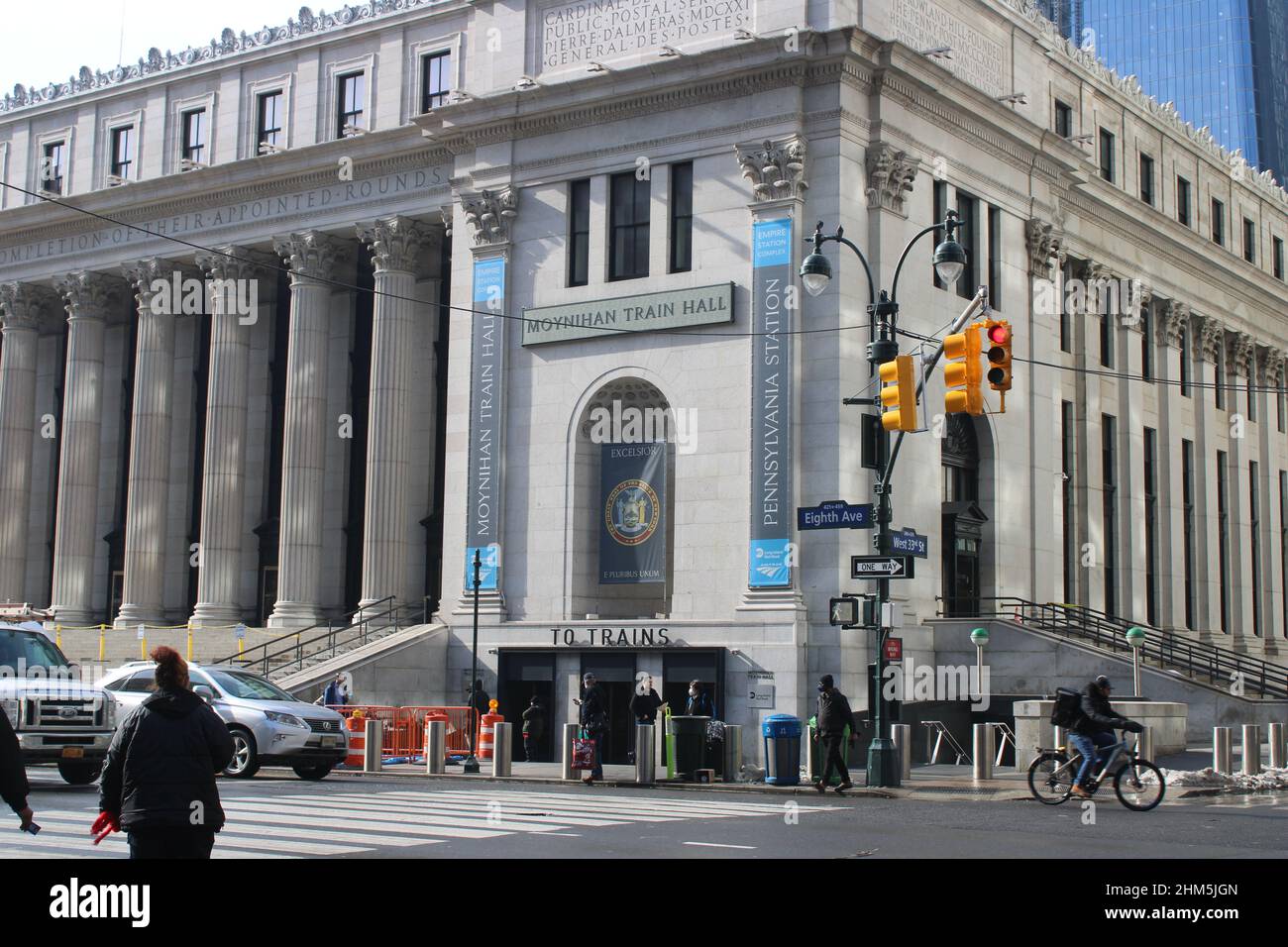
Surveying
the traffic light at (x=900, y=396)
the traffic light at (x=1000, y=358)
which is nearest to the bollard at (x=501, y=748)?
the traffic light at (x=900, y=396)

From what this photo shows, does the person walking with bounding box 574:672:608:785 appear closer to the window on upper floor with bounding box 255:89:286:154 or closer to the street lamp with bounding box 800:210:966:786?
the street lamp with bounding box 800:210:966:786

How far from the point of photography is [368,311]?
51.7 m

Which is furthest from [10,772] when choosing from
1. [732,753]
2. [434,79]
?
[434,79]

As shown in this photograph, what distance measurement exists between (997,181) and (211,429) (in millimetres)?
24975

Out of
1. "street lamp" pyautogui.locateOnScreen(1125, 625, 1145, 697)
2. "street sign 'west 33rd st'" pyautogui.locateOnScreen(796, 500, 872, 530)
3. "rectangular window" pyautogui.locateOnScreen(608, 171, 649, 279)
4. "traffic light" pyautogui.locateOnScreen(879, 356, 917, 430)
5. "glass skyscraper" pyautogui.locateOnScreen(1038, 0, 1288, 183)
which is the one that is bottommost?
"street lamp" pyautogui.locateOnScreen(1125, 625, 1145, 697)

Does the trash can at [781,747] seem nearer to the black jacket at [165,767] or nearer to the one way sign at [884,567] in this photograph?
the one way sign at [884,567]

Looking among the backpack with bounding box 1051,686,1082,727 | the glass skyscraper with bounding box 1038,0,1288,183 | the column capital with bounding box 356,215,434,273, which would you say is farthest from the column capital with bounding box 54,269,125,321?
the glass skyscraper with bounding box 1038,0,1288,183

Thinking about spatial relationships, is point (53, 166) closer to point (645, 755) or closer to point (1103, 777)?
point (645, 755)

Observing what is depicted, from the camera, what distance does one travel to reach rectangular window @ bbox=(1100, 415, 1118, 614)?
5203 cm

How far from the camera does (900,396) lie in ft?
82.1

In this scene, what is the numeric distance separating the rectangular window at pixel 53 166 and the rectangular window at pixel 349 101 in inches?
510

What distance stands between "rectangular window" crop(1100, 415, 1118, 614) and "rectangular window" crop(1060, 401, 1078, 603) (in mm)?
2073
